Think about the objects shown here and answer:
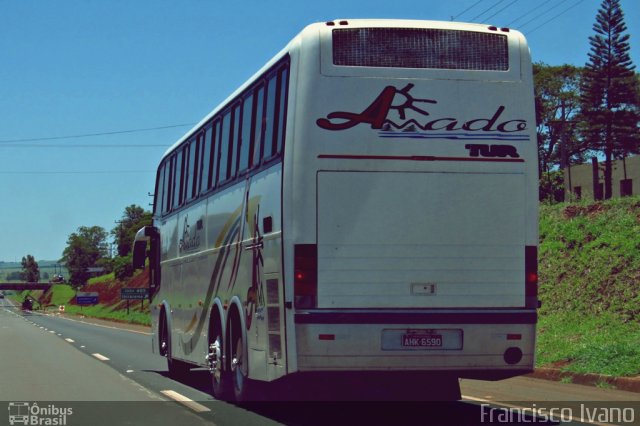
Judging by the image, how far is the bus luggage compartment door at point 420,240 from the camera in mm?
10102

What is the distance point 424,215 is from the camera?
406 inches

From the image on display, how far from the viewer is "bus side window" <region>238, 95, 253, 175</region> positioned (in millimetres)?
12258

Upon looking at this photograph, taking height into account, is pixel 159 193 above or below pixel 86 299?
above

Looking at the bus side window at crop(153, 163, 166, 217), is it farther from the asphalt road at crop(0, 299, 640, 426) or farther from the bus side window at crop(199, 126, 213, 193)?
the bus side window at crop(199, 126, 213, 193)

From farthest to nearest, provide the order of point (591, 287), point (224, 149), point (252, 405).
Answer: point (591, 287), point (224, 149), point (252, 405)

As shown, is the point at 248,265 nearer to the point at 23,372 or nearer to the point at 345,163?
the point at 345,163

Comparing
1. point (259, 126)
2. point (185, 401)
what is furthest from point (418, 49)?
point (185, 401)

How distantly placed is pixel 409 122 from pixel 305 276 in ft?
6.05

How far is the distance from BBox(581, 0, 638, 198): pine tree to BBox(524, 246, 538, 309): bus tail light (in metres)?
52.4

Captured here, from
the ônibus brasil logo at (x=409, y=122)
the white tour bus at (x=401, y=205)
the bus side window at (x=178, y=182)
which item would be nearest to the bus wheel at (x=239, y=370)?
the white tour bus at (x=401, y=205)

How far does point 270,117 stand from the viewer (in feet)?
36.8

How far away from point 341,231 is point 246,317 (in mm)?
2313

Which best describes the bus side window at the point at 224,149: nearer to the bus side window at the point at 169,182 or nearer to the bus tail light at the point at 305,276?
the bus tail light at the point at 305,276

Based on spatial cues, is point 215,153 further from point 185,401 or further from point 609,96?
point 609,96
